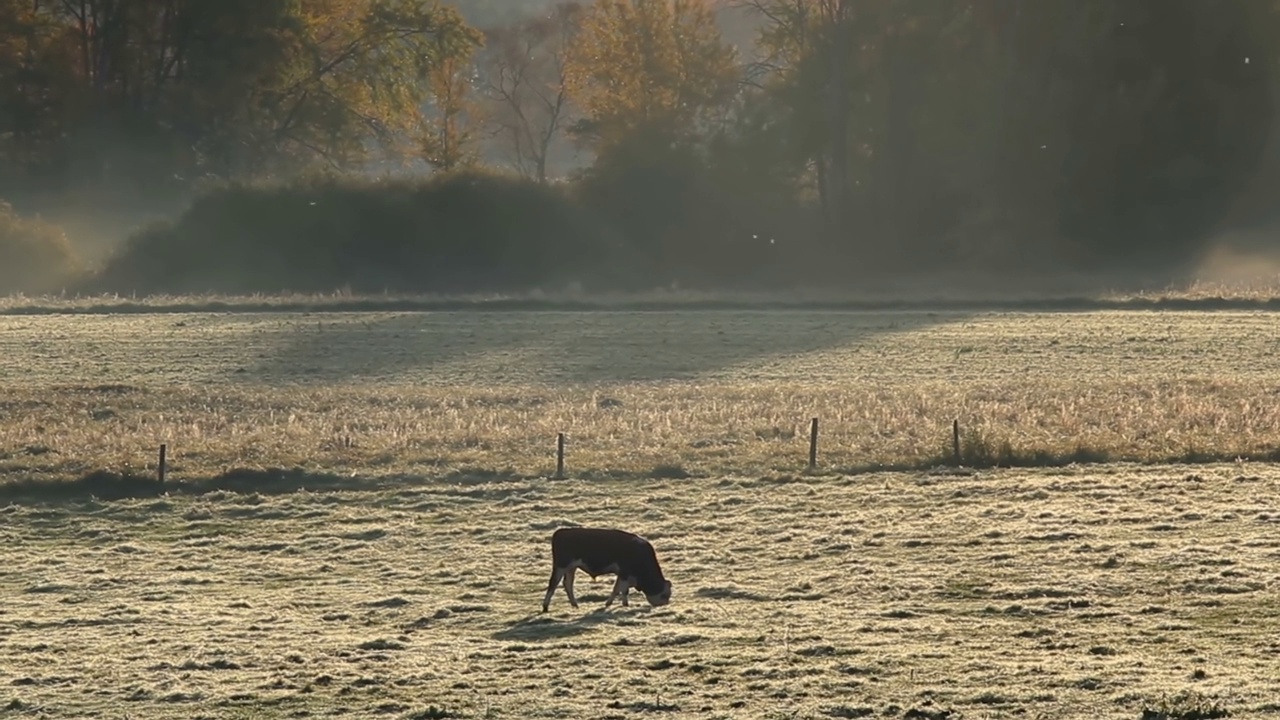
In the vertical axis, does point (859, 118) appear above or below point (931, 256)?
above

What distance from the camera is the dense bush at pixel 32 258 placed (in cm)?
8119

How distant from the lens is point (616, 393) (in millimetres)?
40812

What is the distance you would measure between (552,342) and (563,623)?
35852 mm

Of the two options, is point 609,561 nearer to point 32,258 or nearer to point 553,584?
Answer: point 553,584

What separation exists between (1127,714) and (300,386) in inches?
1268

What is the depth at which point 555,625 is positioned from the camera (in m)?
18.5

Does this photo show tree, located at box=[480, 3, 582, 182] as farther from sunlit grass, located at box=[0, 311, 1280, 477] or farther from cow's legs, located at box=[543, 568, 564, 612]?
cow's legs, located at box=[543, 568, 564, 612]

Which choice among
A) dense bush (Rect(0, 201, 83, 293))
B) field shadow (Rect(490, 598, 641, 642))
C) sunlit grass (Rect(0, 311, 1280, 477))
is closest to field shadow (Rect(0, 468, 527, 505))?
sunlit grass (Rect(0, 311, 1280, 477))

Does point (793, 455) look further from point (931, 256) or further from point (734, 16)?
point (734, 16)

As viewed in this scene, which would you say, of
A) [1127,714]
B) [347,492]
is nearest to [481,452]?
[347,492]

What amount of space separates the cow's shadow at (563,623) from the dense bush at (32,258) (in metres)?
66.5

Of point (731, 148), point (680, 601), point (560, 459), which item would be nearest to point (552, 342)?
point (560, 459)

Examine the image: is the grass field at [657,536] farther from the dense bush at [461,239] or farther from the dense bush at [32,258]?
the dense bush at [32,258]

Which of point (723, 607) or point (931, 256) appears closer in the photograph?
point (723, 607)
